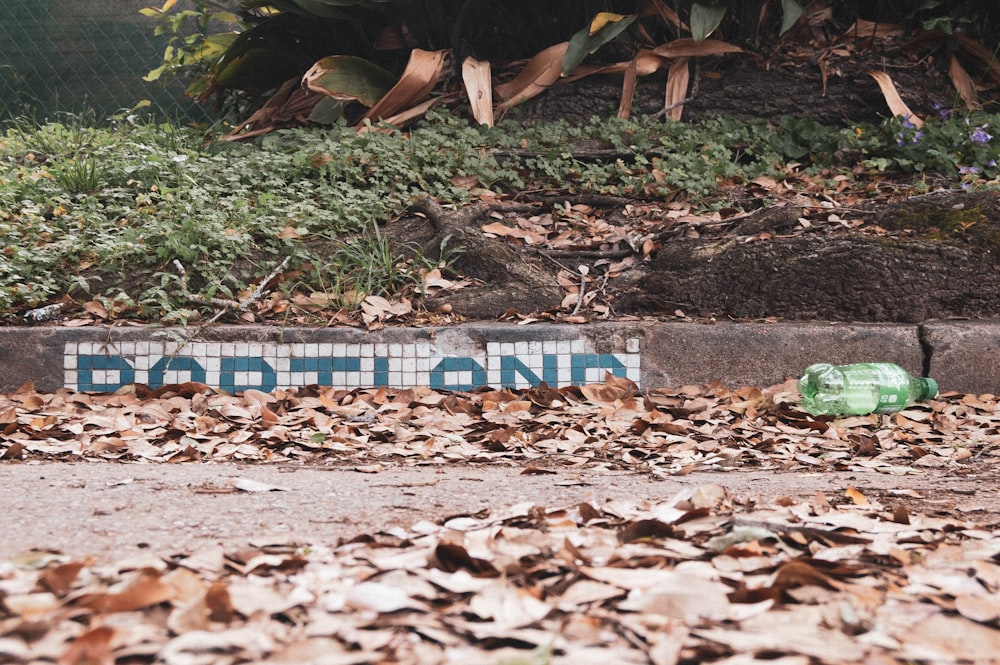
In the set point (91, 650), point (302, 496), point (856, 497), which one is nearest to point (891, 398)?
point (856, 497)

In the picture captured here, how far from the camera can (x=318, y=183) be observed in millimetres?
4410

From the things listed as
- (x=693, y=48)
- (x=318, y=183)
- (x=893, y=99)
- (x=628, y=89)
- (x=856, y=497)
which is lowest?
(x=856, y=497)

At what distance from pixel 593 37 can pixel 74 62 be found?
404 centimetres

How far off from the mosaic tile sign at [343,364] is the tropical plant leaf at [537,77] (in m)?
2.27

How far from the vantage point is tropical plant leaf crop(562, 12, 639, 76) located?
16.3 feet

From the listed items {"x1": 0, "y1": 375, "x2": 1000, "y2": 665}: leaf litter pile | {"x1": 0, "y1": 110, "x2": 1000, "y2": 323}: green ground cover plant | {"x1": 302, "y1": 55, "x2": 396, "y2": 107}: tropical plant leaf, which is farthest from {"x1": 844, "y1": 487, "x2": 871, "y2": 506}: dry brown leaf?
{"x1": 302, "y1": 55, "x2": 396, "y2": 107}: tropical plant leaf

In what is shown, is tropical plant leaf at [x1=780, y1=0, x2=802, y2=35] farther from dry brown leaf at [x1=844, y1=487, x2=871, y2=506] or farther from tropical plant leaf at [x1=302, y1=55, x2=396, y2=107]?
dry brown leaf at [x1=844, y1=487, x2=871, y2=506]

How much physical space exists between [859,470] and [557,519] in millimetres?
1266

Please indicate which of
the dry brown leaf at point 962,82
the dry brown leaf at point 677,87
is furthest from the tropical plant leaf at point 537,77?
the dry brown leaf at point 962,82

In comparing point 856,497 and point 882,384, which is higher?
point 882,384

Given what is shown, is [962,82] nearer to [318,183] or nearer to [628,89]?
[628,89]

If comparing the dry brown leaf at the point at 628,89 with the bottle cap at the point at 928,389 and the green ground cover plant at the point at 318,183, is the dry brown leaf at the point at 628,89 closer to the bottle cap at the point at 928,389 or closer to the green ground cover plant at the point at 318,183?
the green ground cover plant at the point at 318,183

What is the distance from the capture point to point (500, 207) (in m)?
4.37

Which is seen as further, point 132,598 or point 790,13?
point 790,13
